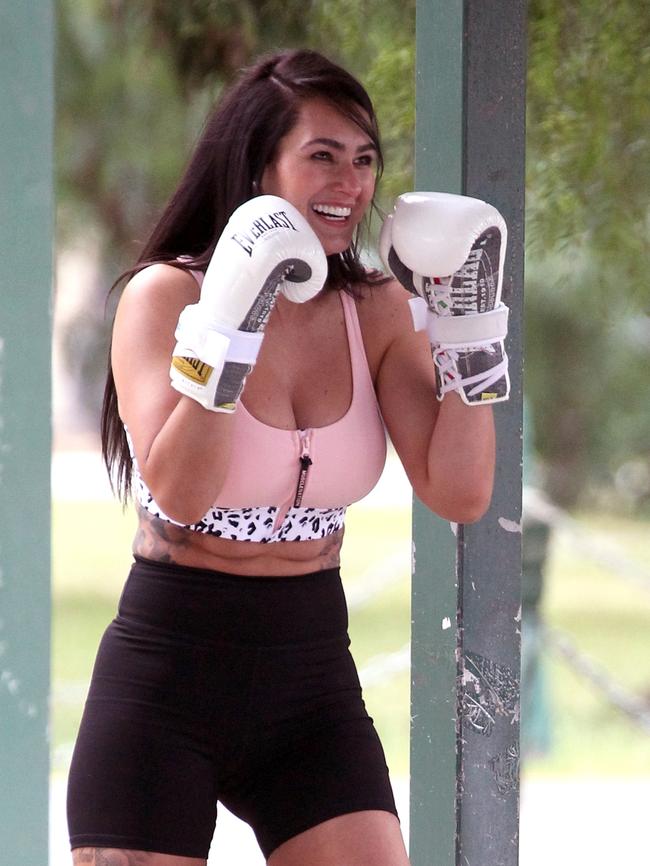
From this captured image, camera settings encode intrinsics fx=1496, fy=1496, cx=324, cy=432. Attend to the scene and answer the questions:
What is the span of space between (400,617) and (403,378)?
16849 millimetres

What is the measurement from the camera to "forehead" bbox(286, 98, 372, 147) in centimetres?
189

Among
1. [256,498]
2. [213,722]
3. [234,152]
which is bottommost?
[213,722]

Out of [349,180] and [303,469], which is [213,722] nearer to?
[303,469]

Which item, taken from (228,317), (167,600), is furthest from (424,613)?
(228,317)

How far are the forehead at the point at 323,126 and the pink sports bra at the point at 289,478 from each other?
0.34 m

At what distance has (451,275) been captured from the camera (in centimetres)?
189

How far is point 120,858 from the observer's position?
5.65 feet

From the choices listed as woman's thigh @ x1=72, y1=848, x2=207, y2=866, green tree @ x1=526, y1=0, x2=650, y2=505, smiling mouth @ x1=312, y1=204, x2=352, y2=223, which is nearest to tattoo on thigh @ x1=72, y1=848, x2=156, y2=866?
woman's thigh @ x1=72, y1=848, x2=207, y2=866

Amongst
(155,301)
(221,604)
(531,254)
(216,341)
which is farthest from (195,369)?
(531,254)

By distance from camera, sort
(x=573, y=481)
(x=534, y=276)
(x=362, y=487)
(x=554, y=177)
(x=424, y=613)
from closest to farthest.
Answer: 1. (x=362, y=487)
2. (x=424, y=613)
3. (x=554, y=177)
4. (x=534, y=276)
5. (x=573, y=481)

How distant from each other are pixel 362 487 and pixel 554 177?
1628 millimetres

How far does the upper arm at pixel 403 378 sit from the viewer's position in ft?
6.39

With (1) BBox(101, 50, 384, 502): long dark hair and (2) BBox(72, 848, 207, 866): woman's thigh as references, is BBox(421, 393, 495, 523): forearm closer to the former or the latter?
(1) BBox(101, 50, 384, 502): long dark hair

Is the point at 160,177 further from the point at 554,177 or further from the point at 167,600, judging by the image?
the point at 167,600
